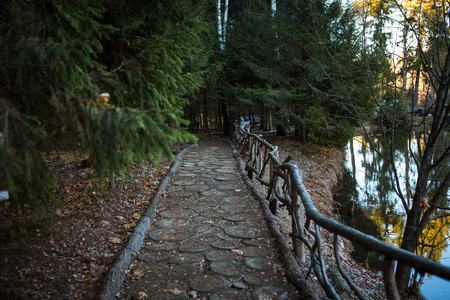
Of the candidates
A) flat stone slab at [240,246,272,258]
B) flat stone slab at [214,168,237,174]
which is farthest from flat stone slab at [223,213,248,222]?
flat stone slab at [214,168,237,174]

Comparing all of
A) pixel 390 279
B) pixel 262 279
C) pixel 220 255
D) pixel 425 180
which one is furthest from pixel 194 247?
pixel 425 180

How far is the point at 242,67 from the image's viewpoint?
1594 cm

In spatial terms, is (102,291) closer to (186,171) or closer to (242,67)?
(186,171)

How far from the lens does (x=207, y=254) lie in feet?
12.6

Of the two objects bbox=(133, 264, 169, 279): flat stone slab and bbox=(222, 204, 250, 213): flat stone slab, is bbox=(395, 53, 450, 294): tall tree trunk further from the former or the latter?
bbox=(133, 264, 169, 279): flat stone slab

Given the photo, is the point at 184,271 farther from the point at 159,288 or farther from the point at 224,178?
the point at 224,178

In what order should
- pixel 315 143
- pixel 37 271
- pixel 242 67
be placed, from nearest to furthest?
pixel 37 271 → pixel 315 143 → pixel 242 67

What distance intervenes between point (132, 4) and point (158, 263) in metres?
3.22

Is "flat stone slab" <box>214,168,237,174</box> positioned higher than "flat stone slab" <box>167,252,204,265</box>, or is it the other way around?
"flat stone slab" <box>214,168,237,174</box>

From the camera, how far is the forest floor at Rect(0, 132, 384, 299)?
2908 millimetres

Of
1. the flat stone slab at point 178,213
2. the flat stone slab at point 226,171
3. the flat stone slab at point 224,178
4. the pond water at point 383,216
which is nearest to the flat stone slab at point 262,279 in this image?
the flat stone slab at point 178,213

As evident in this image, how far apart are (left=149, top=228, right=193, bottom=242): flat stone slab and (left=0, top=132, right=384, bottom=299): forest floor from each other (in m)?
0.43

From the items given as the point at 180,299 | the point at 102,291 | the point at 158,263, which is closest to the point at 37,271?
the point at 102,291

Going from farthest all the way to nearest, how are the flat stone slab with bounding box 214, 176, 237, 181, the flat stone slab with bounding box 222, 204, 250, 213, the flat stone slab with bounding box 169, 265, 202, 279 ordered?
the flat stone slab with bounding box 214, 176, 237, 181 → the flat stone slab with bounding box 222, 204, 250, 213 → the flat stone slab with bounding box 169, 265, 202, 279
